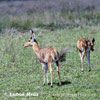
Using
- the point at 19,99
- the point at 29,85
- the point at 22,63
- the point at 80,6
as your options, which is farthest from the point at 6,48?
the point at 80,6

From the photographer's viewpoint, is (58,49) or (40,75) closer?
(40,75)

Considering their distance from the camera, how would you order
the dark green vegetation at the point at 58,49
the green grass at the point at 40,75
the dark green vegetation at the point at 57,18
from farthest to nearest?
1. the dark green vegetation at the point at 57,18
2. the dark green vegetation at the point at 58,49
3. the green grass at the point at 40,75

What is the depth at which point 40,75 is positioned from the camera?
10625mm

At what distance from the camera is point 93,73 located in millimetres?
10578

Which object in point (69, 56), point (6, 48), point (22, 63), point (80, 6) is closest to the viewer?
point (22, 63)

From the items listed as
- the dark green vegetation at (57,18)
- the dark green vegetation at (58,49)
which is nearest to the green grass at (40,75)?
the dark green vegetation at (58,49)

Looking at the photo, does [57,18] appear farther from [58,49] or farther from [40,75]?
[40,75]

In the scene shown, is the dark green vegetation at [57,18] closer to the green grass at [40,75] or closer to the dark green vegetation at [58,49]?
the dark green vegetation at [58,49]

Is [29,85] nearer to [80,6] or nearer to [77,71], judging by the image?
[77,71]

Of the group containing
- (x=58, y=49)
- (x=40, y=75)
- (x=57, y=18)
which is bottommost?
(x=40, y=75)

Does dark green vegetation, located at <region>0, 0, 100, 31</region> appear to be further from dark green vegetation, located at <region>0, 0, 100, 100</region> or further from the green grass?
the green grass

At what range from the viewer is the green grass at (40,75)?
8375mm

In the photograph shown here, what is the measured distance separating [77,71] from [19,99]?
3377mm

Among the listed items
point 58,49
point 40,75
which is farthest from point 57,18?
point 40,75
